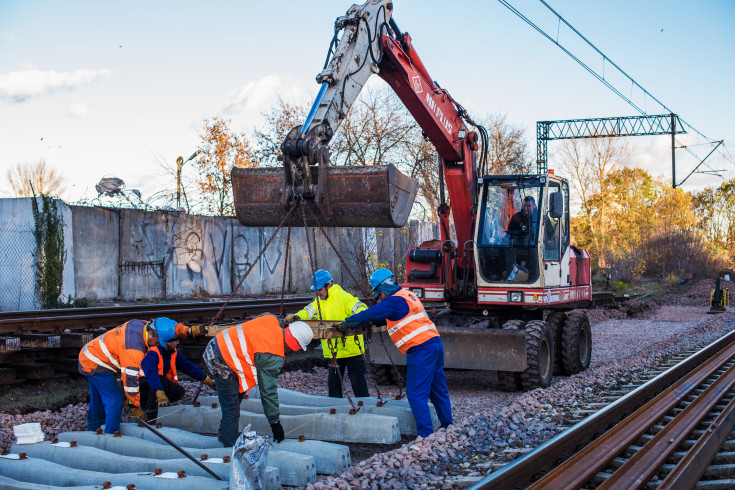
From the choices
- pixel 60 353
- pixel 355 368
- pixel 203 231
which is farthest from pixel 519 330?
pixel 203 231

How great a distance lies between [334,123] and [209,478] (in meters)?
4.05

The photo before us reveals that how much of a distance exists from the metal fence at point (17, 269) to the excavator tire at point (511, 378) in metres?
11.2

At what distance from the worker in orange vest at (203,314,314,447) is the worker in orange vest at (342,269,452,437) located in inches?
31.9

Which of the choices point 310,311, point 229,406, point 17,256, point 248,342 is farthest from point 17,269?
point 248,342

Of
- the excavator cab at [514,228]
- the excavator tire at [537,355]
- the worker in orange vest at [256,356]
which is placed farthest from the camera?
the excavator cab at [514,228]

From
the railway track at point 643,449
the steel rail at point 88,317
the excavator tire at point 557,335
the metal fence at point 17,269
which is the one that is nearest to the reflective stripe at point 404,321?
the railway track at point 643,449

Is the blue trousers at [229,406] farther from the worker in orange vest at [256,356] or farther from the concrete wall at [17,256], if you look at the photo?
the concrete wall at [17,256]

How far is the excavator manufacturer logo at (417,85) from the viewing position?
9.05m

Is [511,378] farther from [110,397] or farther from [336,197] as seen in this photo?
[110,397]

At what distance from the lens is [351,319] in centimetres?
684

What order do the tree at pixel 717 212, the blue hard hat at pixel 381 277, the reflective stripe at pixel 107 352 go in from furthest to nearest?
the tree at pixel 717 212, the blue hard hat at pixel 381 277, the reflective stripe at pixel 107 352

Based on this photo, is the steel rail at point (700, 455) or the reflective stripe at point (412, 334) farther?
the reflective stripe at point (412, 334)

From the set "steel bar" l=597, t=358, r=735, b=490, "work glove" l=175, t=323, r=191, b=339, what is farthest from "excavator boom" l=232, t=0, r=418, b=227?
"steel bar" l=597, t=358, r=735, b=490

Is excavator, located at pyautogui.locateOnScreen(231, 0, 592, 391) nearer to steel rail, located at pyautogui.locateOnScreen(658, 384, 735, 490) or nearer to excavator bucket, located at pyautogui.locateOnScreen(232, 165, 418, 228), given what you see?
excavator bucket, located at pyautogui.locateOnScreen(232, 165, 418, 228)
